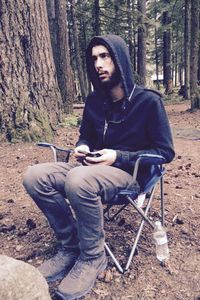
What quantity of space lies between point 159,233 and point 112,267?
53 centimetres

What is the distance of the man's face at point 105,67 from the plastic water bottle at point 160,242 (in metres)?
1.41

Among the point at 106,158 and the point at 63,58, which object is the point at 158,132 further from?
the point at 63,58

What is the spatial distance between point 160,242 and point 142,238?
493 mm

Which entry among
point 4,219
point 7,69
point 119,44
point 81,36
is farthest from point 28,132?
point 81,36

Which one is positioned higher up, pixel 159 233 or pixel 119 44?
pixel 119 44

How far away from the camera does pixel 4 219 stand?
4473 millimetres

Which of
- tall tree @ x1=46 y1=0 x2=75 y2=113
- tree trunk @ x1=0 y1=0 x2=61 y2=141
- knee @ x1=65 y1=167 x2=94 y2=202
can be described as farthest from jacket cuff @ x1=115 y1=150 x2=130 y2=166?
tall tree @ x1=46 y1=0 x2=75 y2=113

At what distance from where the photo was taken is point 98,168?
10.2ft

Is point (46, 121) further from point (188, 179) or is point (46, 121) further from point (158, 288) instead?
point (158, 288)

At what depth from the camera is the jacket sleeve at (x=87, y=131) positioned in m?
3.75

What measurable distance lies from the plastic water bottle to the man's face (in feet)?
4.62

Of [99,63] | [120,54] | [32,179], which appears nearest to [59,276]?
[32,179]

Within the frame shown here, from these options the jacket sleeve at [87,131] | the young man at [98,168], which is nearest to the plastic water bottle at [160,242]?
the young man at [98,168]

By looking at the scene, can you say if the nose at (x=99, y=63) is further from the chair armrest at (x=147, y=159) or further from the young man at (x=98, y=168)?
the chair armrest at (x=147, y=159)
